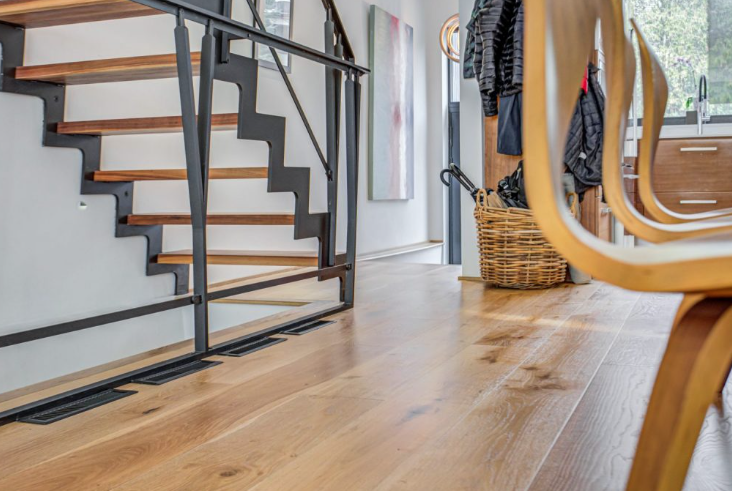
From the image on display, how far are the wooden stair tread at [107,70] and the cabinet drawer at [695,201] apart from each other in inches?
130

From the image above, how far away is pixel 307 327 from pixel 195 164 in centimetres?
80

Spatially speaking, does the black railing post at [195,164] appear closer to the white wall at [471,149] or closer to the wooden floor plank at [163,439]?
the wooden floor plank at [163,439]

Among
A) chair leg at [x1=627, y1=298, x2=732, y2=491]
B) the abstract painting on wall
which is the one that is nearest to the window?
the abstract painting on wall

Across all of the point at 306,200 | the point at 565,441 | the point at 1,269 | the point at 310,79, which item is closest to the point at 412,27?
the point at 310,79

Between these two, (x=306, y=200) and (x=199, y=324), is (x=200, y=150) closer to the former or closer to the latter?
(x=199, y=324)

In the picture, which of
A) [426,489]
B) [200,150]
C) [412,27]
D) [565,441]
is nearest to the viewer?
[426,489]

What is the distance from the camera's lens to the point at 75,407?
1653 mm

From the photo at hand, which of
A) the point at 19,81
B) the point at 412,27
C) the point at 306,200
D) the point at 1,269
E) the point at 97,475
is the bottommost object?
the point at 97,475

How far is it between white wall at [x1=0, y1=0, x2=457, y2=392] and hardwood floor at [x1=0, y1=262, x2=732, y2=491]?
875mm

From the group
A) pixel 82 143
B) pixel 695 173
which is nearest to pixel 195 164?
pixel 82 143

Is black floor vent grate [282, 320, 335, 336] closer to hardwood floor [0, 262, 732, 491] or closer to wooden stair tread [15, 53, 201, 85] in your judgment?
hardwood floor [0, 262, 732, 491]

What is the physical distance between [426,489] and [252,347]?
123 centimetres

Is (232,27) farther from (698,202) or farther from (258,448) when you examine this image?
(698,202)

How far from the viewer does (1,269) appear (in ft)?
8.64
